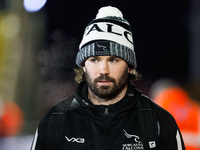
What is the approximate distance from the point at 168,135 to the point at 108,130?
546mm

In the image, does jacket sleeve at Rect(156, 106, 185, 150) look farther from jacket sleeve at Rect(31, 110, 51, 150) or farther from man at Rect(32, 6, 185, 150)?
jacket sleeve at Rect(31, 110, 51, 150)

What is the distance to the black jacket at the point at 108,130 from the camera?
201 centimetres

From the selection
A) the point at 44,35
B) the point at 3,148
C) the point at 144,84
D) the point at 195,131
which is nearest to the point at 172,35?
the point at 144,84

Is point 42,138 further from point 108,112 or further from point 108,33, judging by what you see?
point 108,33

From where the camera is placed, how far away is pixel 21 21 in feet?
30.7

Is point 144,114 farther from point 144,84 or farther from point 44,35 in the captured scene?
point 144,84

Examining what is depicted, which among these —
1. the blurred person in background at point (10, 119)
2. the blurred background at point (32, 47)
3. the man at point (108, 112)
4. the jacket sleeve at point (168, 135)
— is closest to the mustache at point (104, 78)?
the man at point (108, 112)

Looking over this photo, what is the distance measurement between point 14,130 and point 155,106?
743cm

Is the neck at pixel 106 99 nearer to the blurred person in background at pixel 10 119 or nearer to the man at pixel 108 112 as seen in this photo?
the man at pixel 108 112

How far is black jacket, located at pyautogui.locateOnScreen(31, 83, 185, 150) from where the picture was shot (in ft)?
6.61

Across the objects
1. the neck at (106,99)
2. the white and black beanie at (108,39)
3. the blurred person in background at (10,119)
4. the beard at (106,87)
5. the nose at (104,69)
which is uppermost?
the white and black beanie at (108,39)

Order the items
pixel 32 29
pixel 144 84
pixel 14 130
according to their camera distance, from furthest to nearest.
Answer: pixel 144 84 → pixel 32 29 → pixel 14 130

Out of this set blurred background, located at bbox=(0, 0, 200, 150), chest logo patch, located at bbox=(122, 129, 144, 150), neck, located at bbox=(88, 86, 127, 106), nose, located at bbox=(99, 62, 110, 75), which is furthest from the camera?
blurred background, located at bbox=(0, 0, 200, 150)

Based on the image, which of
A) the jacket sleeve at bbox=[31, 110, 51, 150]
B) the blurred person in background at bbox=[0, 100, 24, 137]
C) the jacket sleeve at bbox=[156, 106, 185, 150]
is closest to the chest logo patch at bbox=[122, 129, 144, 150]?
the jacket sleeve at bbox=[156, 106, 185, 150]
